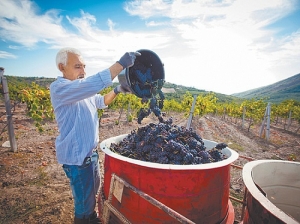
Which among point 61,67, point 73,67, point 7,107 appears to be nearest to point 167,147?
point 73,67

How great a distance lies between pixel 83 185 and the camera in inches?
80.0

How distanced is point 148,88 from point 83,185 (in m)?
1.38

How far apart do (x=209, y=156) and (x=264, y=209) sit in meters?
0.97

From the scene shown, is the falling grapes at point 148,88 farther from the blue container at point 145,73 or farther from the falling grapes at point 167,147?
the falling grapes at point 167,147

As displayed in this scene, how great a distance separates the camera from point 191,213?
1.67 metres

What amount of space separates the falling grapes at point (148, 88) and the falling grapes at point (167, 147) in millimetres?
208

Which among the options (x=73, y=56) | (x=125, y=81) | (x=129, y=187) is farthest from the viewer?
(x=125, y=81)

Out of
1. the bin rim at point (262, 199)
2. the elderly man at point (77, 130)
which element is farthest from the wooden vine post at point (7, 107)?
the bin rim at point (262, 199)

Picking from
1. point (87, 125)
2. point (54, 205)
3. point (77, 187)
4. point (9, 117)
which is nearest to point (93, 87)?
point (87, 125)

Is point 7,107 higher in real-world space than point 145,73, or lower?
lower

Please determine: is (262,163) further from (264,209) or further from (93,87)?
(93,87)

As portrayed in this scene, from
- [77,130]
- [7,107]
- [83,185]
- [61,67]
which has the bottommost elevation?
[83,185]

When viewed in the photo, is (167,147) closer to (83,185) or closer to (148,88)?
(148,88)

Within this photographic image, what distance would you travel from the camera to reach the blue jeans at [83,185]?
2.00m
